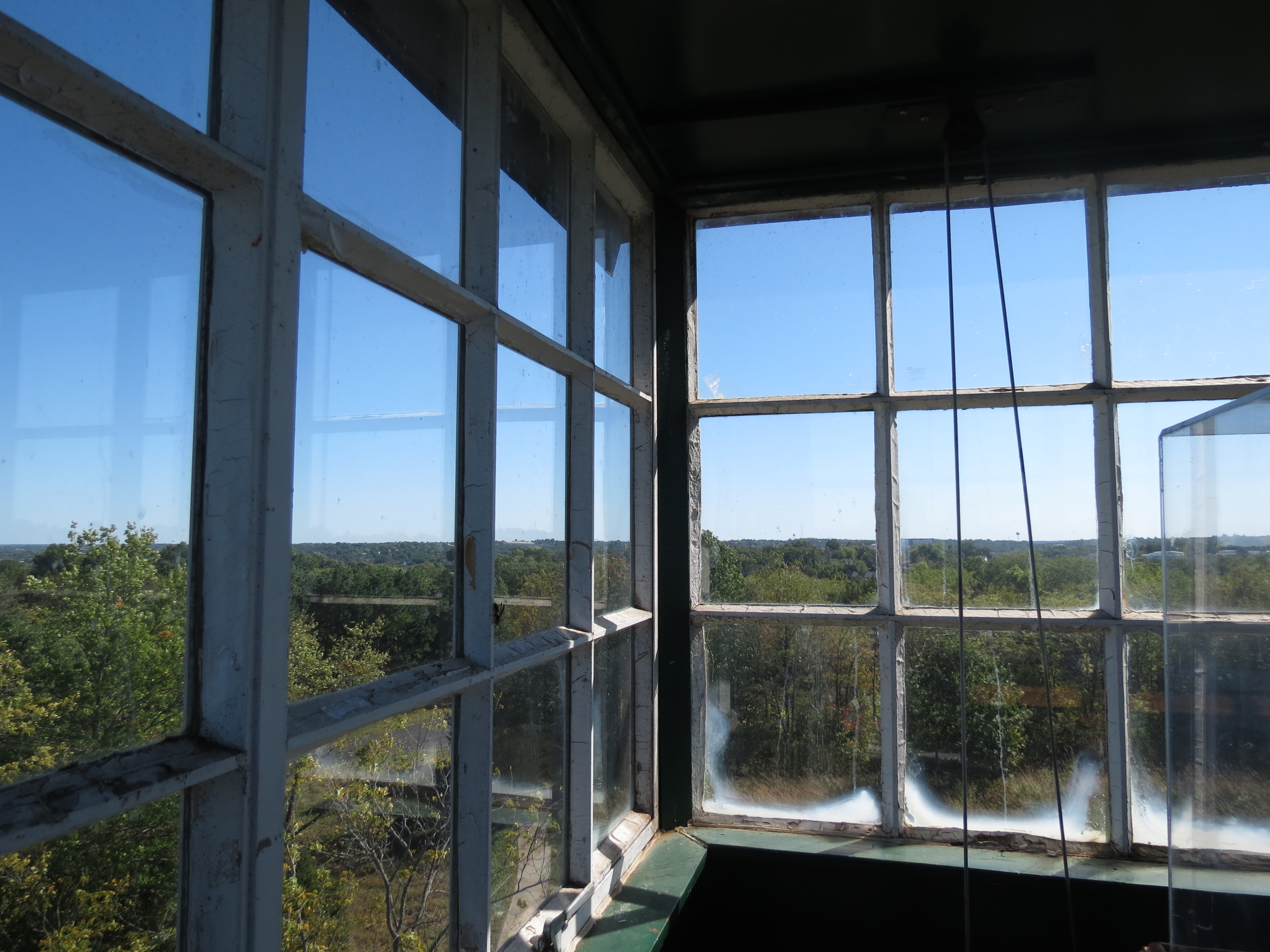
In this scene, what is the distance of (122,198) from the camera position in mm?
784

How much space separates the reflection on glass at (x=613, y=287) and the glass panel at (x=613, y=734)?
82 cm

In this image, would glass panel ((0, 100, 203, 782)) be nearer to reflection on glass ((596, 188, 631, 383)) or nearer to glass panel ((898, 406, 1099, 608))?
reflection on glass ((596, 188, 631, 383))

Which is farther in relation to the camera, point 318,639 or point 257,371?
point 318,639

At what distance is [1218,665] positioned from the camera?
164 centimetres

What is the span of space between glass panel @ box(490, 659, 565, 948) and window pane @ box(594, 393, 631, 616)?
40cm

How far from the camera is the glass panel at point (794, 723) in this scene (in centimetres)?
253

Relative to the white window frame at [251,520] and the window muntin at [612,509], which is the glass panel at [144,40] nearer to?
the white window frame at [251,520]

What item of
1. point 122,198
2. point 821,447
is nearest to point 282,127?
point 122,198

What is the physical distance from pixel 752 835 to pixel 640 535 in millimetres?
1035

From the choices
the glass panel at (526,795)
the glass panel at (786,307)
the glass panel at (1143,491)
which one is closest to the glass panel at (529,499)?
the glass panel at (526,795)

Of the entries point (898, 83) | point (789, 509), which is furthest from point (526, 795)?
point (898, 83)

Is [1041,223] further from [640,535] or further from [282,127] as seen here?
[282,127]

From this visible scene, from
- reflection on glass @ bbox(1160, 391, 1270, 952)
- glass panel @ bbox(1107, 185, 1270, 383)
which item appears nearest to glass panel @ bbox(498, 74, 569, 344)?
reflection on glass @ bbox(1160, 391, 1270, 952)

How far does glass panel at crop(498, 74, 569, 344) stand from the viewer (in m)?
1.64
